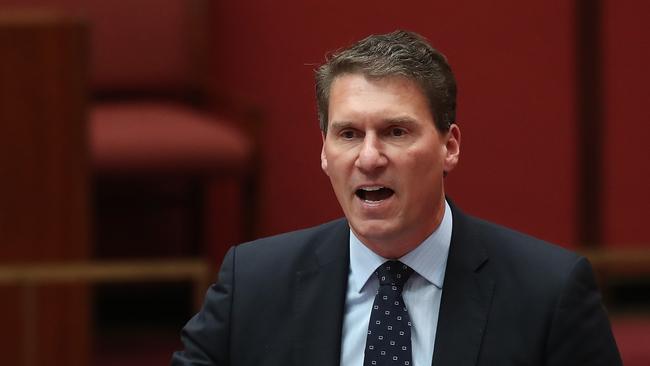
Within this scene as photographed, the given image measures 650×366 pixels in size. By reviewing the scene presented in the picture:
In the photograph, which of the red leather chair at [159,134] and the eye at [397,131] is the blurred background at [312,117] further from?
the eye at [397,131]

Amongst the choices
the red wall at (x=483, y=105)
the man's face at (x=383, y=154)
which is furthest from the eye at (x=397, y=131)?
the red wall at (x=483, y=105)

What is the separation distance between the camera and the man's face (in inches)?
31.3

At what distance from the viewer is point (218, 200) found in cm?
211

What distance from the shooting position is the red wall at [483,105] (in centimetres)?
204

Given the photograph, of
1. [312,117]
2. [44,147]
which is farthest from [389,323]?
[312,117]

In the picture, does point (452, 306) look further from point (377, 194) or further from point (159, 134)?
point (159, 134)

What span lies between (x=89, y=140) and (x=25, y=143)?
8cm

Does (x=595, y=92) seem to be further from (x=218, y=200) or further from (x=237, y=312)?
(x=237, y=312)

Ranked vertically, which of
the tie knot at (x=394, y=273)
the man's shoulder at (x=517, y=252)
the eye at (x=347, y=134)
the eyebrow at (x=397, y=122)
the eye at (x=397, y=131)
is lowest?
the tie knot at (x=394, y=273)

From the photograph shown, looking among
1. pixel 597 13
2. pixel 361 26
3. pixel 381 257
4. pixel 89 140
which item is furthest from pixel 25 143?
pixel 597 13

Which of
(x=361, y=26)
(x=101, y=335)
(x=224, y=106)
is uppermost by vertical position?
(x=361, y=26)

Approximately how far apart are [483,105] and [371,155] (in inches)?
50.6

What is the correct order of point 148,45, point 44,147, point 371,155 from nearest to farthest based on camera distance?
1. point 371,155
2. point 44,147
3. point 148,45

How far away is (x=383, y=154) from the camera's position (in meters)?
0.79
